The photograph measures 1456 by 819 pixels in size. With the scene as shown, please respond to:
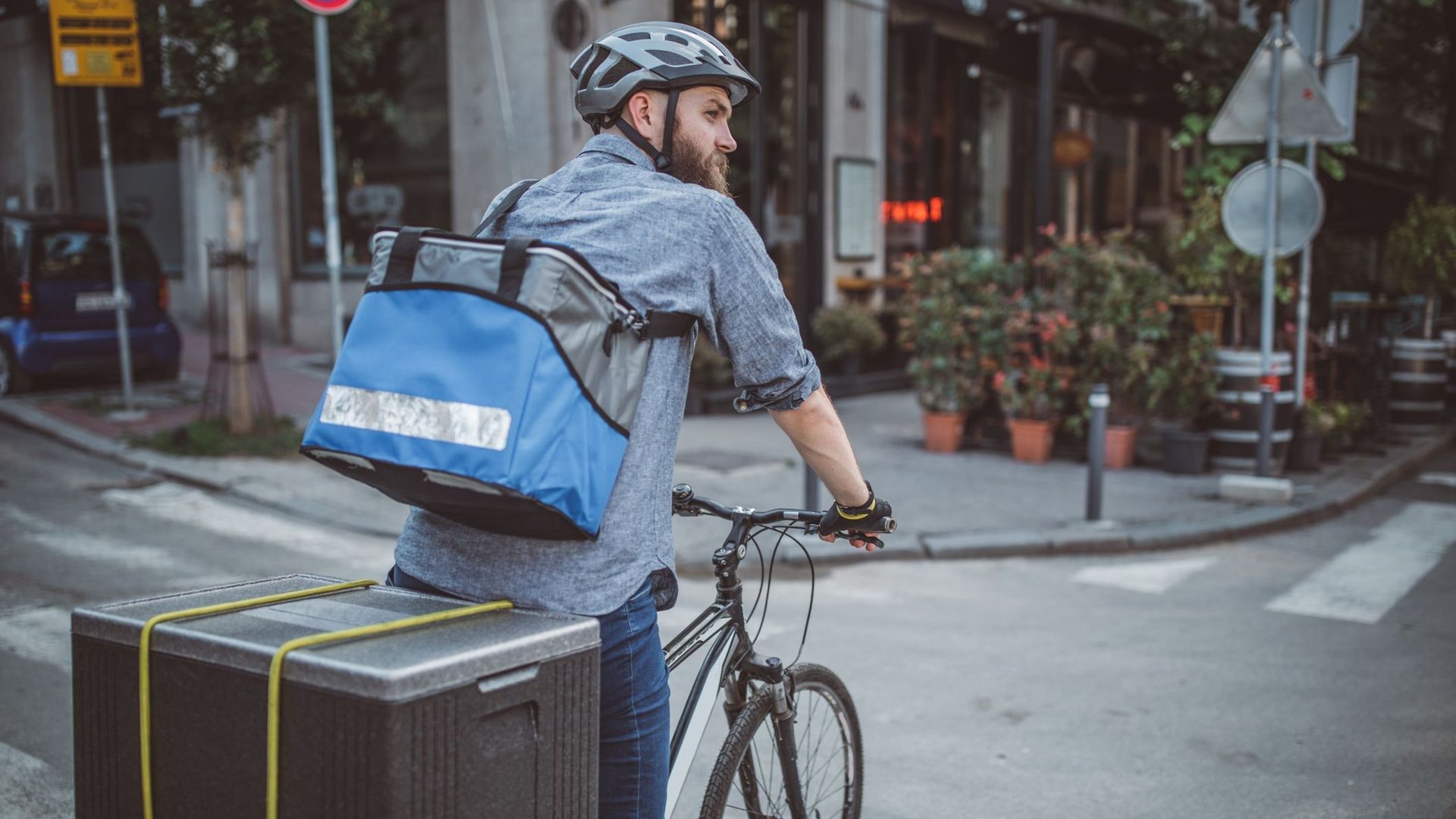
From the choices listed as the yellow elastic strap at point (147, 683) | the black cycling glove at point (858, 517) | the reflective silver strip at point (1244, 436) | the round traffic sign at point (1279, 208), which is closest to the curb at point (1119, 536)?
the reflective silver strip at point (1244, 436)

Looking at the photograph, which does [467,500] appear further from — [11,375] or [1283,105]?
[11,375]

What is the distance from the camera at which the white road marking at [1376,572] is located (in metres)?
6.17

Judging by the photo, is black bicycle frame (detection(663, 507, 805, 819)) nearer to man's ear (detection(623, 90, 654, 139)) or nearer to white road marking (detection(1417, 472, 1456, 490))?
man's ear (detection(623, 90, 654, 139))

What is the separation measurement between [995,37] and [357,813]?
16714mm

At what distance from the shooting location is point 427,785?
1.55 m

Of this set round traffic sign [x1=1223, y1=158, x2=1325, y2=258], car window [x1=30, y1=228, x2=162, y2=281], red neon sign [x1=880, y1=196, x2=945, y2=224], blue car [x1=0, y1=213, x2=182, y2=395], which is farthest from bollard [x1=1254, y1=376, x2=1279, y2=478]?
car window [x1=30, y1=228, x2=162, y2=281]

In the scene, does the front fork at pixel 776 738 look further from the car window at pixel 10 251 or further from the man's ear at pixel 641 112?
the car window at pixel 10 251

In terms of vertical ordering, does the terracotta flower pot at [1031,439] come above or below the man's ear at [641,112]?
below

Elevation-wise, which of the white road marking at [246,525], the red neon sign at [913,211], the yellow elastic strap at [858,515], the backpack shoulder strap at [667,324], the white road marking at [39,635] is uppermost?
the red neon sign at [913,211]

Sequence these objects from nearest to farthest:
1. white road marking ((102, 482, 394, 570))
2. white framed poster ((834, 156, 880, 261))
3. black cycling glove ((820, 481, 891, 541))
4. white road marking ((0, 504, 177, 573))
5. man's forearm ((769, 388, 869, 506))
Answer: man's forearm ((769, 388, 869, 506)) < black cycling glove ((820, 481, 891, 541)) < white road marking ((0, 504, 177, 573)) < white road marking ((102, 482, 394, 570)) < white framed poster ((834, 156, 880, 261))

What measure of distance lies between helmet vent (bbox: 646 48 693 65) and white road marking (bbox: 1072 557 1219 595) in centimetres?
523

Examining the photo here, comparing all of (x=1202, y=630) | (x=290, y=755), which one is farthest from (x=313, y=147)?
(x=290, y=755)

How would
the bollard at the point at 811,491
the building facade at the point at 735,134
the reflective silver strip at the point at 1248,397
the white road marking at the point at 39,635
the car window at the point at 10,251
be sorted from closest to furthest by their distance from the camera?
the white road marking at the point at 39,635 → the bollard at the point at 811,491 → the reflective silver strip at the point at 1248,397 → the car window at the point at 10,251 → the building facade at the point at 735,134

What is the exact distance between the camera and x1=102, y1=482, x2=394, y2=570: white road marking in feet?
22.8
